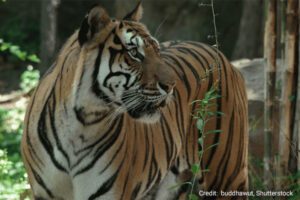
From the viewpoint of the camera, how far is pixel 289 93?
5.74m

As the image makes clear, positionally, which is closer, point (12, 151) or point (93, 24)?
point (93, 24)

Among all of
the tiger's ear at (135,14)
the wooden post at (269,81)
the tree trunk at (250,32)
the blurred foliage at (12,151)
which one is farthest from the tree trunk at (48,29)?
the tree trunk at (250,32)

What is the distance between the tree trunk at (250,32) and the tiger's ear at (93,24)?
8.26 meters

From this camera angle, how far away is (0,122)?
9.83 meters

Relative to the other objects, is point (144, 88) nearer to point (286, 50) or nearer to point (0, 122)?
point (286, 50)

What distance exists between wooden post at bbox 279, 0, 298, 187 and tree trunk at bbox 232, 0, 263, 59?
645 cm

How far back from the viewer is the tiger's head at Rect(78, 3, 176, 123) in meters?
4.09

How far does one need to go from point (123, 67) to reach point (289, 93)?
200 cm

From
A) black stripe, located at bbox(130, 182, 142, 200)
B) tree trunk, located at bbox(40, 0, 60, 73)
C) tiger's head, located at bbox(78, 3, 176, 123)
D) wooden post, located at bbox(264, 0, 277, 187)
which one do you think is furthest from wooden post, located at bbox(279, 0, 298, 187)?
tree trunk, located at bbox(40, 0, 60, 73)

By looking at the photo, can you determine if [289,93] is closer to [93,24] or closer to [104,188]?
[104,188]

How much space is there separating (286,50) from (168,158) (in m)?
1.31

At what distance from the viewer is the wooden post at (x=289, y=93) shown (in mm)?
5633

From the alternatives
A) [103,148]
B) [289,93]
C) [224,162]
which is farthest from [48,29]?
[103,148]

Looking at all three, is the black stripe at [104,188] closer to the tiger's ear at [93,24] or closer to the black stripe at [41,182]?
the black stripe at [41,182]
